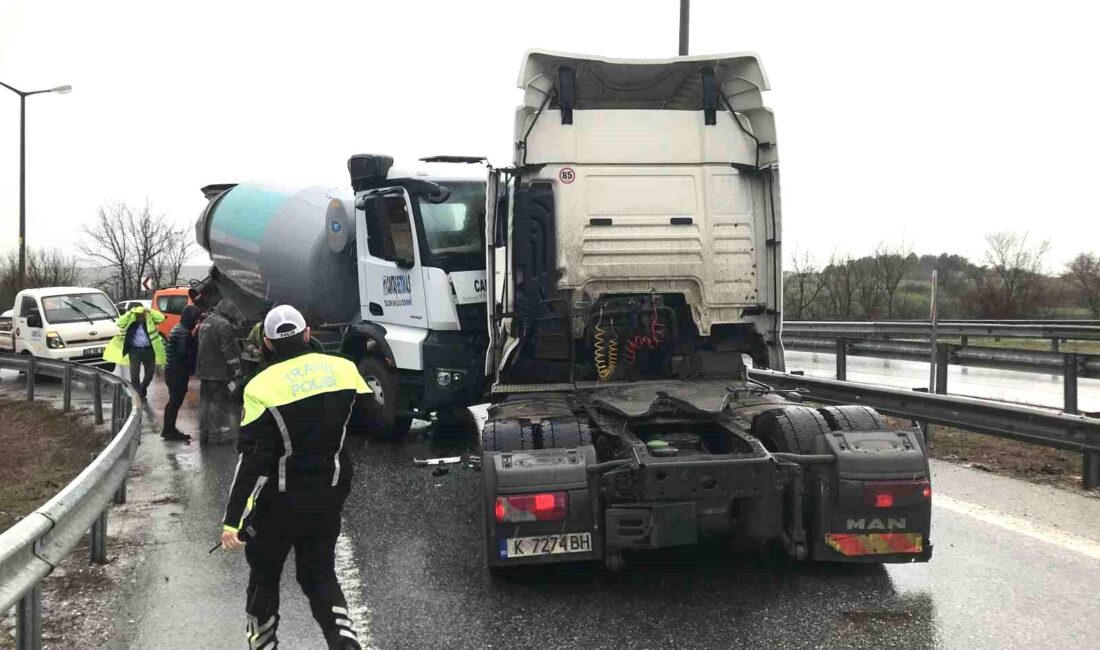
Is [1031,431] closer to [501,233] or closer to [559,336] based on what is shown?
[559,336]

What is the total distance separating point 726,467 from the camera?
15.3 feet

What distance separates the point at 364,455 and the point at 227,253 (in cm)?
482

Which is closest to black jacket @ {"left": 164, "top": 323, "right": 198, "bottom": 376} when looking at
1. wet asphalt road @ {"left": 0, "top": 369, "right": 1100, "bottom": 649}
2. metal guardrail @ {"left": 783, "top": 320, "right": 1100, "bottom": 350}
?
wet asphalt road @ {"left": 0, "top": 369, "right": 1100, "bottom": 649}

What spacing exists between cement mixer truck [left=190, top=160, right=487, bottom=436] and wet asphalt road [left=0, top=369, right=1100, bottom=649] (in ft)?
7.20

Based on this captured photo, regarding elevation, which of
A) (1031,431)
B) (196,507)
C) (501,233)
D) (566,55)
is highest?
(566,55)

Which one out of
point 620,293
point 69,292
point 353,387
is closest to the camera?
point 353,387

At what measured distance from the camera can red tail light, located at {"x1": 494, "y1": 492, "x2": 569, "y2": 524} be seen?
466 centimetres

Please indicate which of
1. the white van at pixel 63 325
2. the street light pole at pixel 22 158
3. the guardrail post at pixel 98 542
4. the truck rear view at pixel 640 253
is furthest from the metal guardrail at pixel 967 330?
the street light pole at pixel 22 158

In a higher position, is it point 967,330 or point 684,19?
point 684,19

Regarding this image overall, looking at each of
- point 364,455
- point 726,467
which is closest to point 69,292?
point 364,455

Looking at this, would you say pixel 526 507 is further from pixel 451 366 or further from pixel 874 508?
pixel 451 366

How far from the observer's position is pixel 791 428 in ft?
17.1

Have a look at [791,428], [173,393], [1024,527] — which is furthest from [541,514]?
[173,393]

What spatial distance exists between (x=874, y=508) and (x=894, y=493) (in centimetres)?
13
